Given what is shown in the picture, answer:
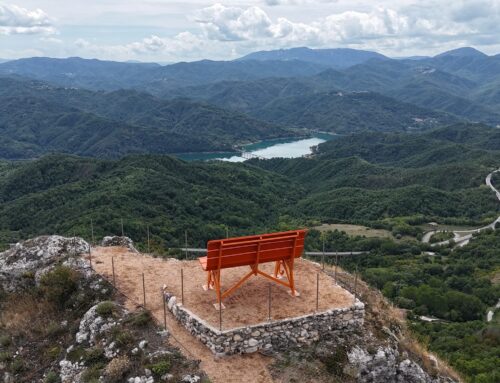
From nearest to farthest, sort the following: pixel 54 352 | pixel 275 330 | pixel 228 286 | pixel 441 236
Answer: pixel 275 330, pixel 54 352, pixel 228 286, pixel 441 236

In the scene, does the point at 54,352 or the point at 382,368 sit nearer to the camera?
the point at 382,368

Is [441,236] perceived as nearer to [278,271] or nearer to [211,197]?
[211,197]

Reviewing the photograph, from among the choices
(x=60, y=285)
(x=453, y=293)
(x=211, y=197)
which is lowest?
(x=211, y=197)

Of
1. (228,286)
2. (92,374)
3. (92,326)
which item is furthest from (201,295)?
(92,374)

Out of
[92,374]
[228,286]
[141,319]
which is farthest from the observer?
[228,286]

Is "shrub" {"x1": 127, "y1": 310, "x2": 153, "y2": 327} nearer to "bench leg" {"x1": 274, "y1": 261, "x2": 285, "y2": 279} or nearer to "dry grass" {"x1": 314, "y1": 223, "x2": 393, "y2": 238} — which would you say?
"bench leg" {"x1": 274, "y1": 261, "x2": 285, "y2": 279}

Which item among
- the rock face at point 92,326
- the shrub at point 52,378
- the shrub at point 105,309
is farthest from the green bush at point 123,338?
the shrub at point 52,378

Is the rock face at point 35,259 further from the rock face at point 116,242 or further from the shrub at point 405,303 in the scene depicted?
the shrub at point 405,303
